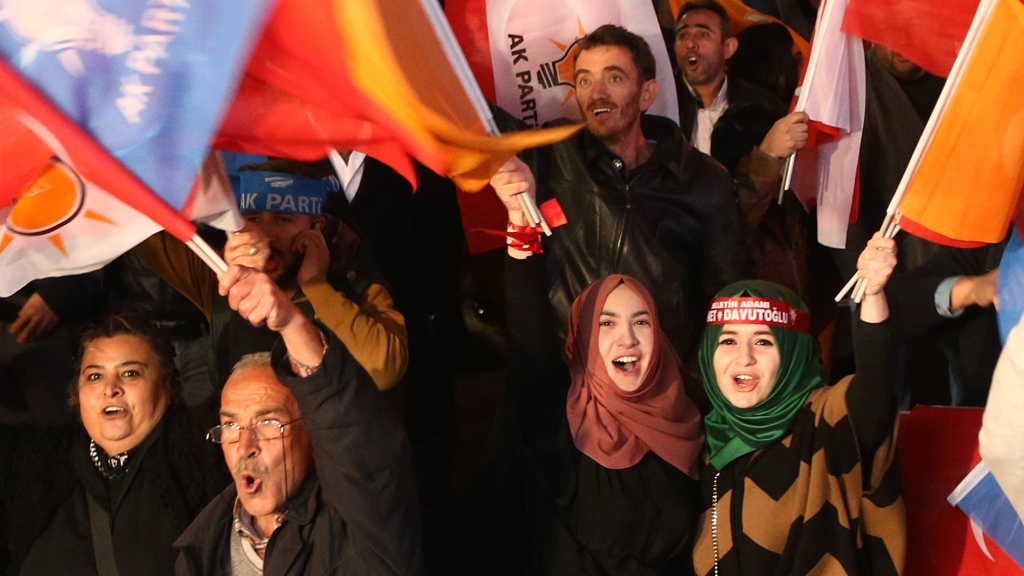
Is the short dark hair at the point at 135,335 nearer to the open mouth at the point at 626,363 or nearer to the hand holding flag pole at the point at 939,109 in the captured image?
the open mouth at the point at 626,363

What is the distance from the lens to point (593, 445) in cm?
262

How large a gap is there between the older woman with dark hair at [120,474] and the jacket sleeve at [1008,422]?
1668mm

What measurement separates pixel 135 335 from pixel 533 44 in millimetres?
1371

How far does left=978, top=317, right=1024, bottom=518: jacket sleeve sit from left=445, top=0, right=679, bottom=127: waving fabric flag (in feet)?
4.92

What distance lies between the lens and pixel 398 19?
7.19 ft

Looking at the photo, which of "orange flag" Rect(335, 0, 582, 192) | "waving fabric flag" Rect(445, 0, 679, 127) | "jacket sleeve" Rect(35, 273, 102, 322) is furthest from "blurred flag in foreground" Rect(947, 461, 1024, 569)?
"jacket sleeve" Rect(35, 273, 102, 322)

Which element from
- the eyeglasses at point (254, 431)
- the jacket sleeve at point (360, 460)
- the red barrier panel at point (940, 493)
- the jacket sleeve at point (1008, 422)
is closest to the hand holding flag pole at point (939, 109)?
the jacket sleeve at point (1008, 422)

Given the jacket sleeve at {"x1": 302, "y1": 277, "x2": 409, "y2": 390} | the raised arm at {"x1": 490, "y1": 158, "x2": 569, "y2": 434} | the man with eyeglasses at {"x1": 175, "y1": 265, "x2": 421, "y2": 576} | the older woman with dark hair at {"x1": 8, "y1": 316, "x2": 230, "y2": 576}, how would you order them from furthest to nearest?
the jacket sleeve at {"x1": 302, "y1": 277, "x2": 409, "y2": 390}
the raised arm at {"x1": 490, "y1": 158, "x2": 569, "y2": 434}
the older woman with dark hair at {"x1": 8, "y1": 316, "x2": 230, "y2": 576}
the man with eyeglasses at {"x1": 175, "y1": 265, "x2": 421, "y2": 576}

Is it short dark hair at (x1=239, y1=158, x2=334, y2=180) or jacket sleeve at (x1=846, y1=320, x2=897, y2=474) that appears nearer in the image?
jacket sleeve at (x1=846, y1=320, x2=897, y2=474)

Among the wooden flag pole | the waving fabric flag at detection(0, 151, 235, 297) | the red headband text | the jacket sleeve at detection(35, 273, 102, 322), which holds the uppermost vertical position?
the waving fabric flag at detection(0, 151, 235, 297)

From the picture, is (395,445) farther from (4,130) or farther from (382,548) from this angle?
(4,130)

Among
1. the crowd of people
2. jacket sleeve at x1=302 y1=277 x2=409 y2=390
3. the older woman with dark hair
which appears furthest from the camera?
jacket sleeve at x1=302 y1=277 x2=409 y2=390

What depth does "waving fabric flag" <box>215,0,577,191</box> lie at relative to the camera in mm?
2129

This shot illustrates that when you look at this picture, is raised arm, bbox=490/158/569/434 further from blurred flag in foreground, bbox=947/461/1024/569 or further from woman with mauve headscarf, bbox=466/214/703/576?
blurred flag in foreground, bbox=947/461/1024/569
